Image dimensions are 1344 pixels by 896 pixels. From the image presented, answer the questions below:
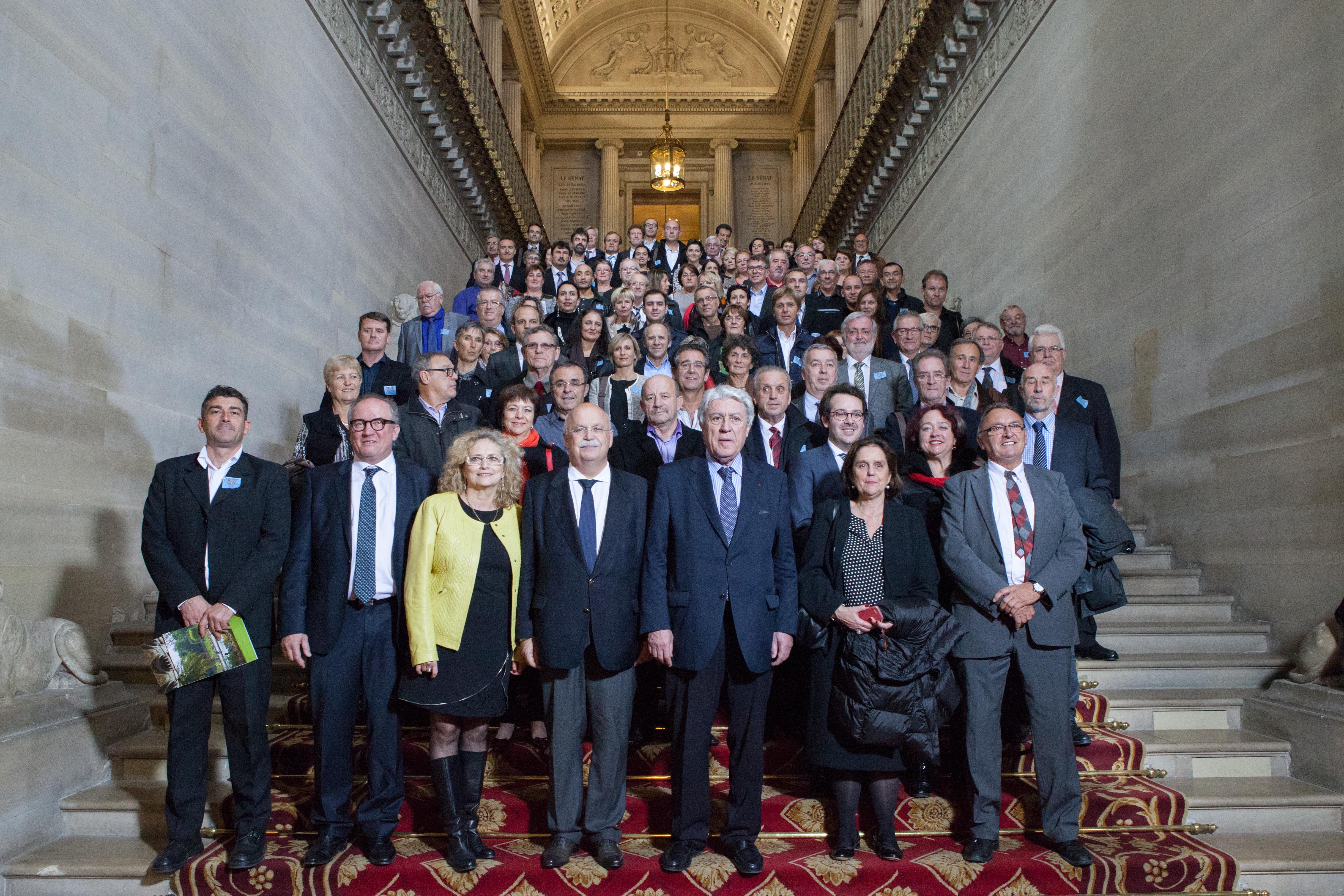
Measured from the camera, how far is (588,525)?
11.4 feet

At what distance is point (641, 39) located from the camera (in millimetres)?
21812

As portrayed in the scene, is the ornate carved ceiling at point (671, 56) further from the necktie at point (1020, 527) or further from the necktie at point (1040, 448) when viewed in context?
the necktie at point (1020, 527)

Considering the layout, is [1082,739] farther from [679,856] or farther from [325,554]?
[325,554]

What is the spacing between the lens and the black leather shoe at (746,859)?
3.33m

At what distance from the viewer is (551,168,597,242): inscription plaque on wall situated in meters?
21.2

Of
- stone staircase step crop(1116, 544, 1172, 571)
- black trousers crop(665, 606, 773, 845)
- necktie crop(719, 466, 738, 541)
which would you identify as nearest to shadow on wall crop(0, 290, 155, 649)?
black trousers crop(665, 606, 773, 845)

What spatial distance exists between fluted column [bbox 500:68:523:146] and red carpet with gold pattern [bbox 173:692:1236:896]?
1534 centimetres

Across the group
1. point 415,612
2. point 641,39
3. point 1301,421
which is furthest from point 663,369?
point 641,39

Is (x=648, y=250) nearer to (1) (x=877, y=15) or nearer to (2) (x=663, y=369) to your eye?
(2) (x=663, y=369)

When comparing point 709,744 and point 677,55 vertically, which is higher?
point 677,55

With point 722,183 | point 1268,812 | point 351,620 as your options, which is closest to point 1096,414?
point 1268,812

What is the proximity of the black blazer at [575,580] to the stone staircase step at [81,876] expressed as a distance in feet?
5.55

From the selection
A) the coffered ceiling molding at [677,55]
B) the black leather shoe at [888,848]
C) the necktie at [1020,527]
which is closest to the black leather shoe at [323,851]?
the black leather shoe at [888,848]

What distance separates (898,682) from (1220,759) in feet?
6.30
